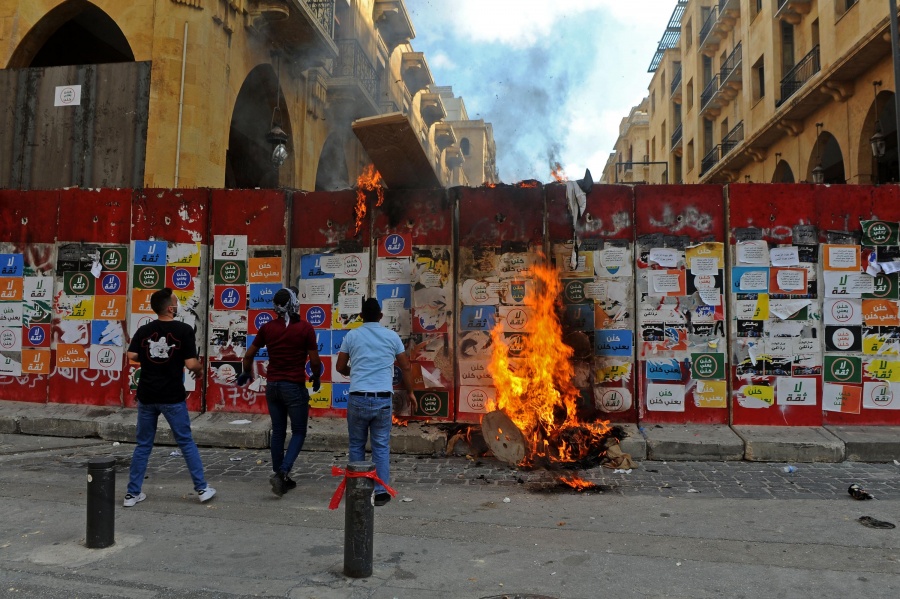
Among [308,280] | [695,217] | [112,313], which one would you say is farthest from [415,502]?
[112,313]

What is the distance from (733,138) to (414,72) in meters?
14.8

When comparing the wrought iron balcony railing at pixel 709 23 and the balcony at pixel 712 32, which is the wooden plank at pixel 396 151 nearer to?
the balcony at pixel 712 32

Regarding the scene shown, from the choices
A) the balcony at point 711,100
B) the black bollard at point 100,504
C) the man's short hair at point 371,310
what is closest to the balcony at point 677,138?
the balcony at point 711,100

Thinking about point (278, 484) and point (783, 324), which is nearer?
point (278, 484)

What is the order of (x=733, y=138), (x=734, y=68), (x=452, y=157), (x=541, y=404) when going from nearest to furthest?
(x=541, y=404)
(x=734, y=68)
(x=733, y=138)
(x=452, y=157)

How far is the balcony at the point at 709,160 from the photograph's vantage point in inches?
1251

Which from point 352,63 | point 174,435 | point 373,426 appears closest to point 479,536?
point 373,426

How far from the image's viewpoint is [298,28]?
1434 centimetres

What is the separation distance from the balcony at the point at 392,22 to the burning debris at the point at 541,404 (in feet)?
60.2

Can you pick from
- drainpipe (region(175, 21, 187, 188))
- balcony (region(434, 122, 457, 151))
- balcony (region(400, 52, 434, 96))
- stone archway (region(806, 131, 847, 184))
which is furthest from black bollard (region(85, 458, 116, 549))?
balcony (region(434, 122, 457, 151))

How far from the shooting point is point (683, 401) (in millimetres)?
7543

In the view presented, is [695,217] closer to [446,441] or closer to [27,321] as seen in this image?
[446,441]

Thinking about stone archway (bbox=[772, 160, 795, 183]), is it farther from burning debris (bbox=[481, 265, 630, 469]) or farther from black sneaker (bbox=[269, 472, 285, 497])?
black sneaker (bbox=[269, 472, 285, 497])

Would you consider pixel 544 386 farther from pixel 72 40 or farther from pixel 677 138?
pixel 677 138
